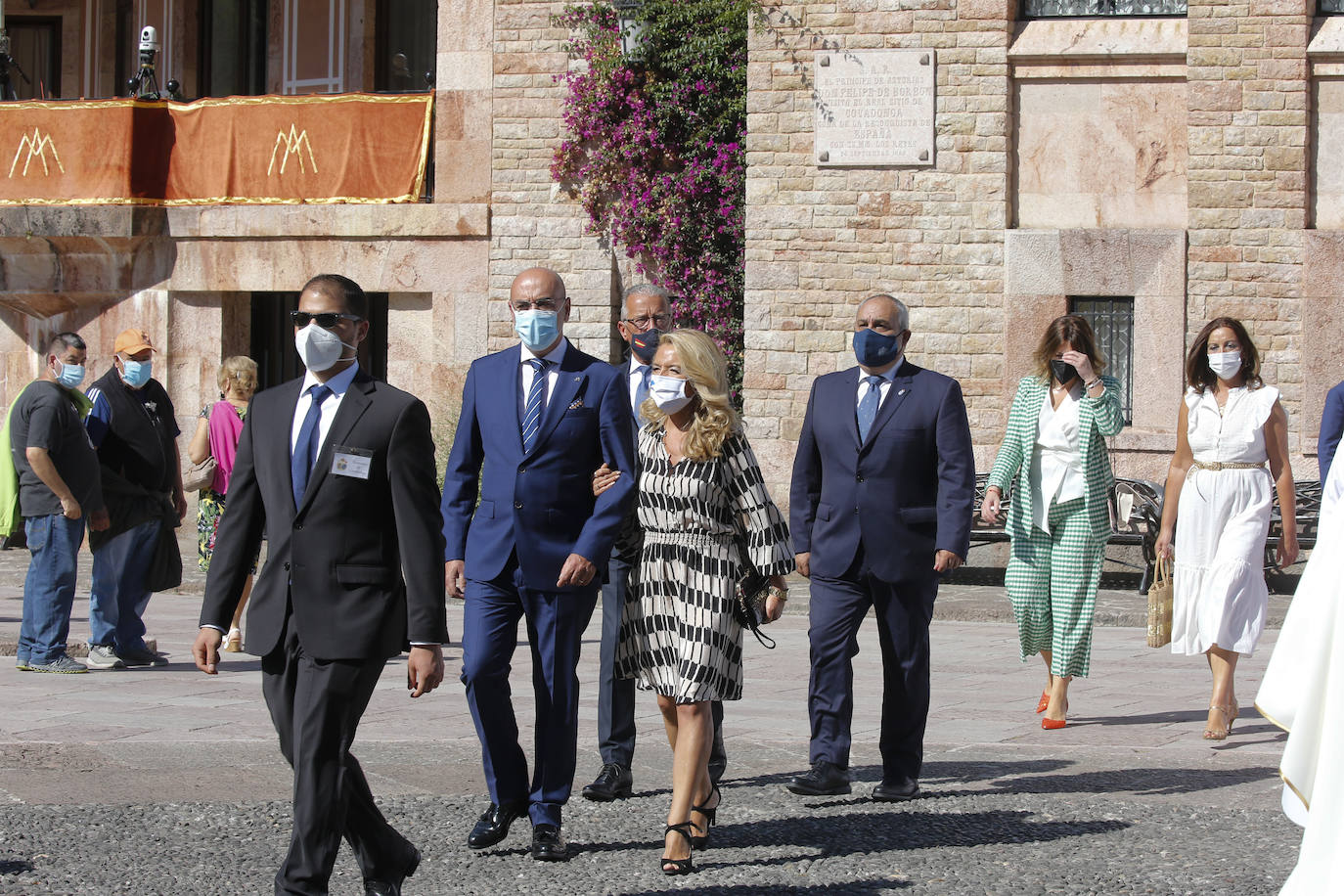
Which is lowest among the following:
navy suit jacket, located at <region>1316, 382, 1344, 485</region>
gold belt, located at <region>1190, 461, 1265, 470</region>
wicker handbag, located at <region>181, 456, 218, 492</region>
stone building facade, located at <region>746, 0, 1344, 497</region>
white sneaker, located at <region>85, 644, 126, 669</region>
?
white sneaker, located at <region>85, 644, 126, 669</region>

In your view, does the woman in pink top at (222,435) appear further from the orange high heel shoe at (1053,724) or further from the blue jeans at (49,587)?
the orange high heel shoe at (1053,724)

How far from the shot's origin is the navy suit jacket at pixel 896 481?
692 cm

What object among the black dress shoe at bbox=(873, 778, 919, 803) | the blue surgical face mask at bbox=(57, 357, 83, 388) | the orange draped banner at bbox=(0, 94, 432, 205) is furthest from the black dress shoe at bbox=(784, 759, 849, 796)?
the orange draped banner at bbox=(0, 94, 432, 205)

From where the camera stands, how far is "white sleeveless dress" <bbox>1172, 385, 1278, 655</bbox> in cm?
838

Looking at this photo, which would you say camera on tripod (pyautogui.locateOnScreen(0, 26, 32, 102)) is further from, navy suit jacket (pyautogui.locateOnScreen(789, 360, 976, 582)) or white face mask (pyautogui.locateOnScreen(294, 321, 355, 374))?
white face mask (pyautogui.locateOnScreen(294, 321, 355, 374))

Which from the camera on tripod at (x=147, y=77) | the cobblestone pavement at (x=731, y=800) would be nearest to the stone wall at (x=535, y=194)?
the camera on tripod at (x=147, y=77)

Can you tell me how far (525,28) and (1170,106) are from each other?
21.5 ft

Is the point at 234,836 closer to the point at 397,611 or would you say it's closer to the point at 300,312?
the point at 397,611

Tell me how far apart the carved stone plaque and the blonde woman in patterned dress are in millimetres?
11314

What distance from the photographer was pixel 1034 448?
8828mm

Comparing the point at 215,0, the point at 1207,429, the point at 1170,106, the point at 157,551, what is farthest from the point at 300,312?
the point at 215,0

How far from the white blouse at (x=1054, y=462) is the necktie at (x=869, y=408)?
188cm

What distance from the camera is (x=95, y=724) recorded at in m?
8.17

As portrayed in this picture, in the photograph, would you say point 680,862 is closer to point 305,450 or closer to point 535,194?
point 305,450
